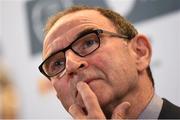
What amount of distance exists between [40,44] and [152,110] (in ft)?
4.11

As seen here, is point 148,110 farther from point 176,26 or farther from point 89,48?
point 176,26

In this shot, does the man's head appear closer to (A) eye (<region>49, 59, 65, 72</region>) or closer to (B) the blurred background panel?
(A) eye (<region>49, 59, 65, 72</region>)

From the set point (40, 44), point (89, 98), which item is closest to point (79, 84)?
point (89, 98)

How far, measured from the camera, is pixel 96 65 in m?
0.87

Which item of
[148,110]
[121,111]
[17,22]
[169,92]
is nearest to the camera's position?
[121,111]

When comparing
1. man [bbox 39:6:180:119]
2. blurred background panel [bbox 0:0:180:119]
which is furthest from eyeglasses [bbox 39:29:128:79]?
blurred background panel [bbox 0:0:180:119]

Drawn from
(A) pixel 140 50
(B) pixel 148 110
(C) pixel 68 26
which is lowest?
(B) pixel 148 110

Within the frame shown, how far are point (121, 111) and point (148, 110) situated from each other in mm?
125

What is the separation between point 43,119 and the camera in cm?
207

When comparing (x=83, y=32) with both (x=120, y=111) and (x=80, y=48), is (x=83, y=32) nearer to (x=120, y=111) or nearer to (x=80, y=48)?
(x=80, y=48)

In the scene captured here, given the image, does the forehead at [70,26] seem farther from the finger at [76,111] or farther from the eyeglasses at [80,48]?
the finger at [76,111]

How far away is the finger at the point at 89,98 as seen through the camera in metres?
0.80

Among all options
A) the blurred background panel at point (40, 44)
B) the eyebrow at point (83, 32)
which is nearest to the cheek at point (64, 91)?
the eyebrow at point (83, 32)

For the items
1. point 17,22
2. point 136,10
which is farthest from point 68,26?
point 17,22
